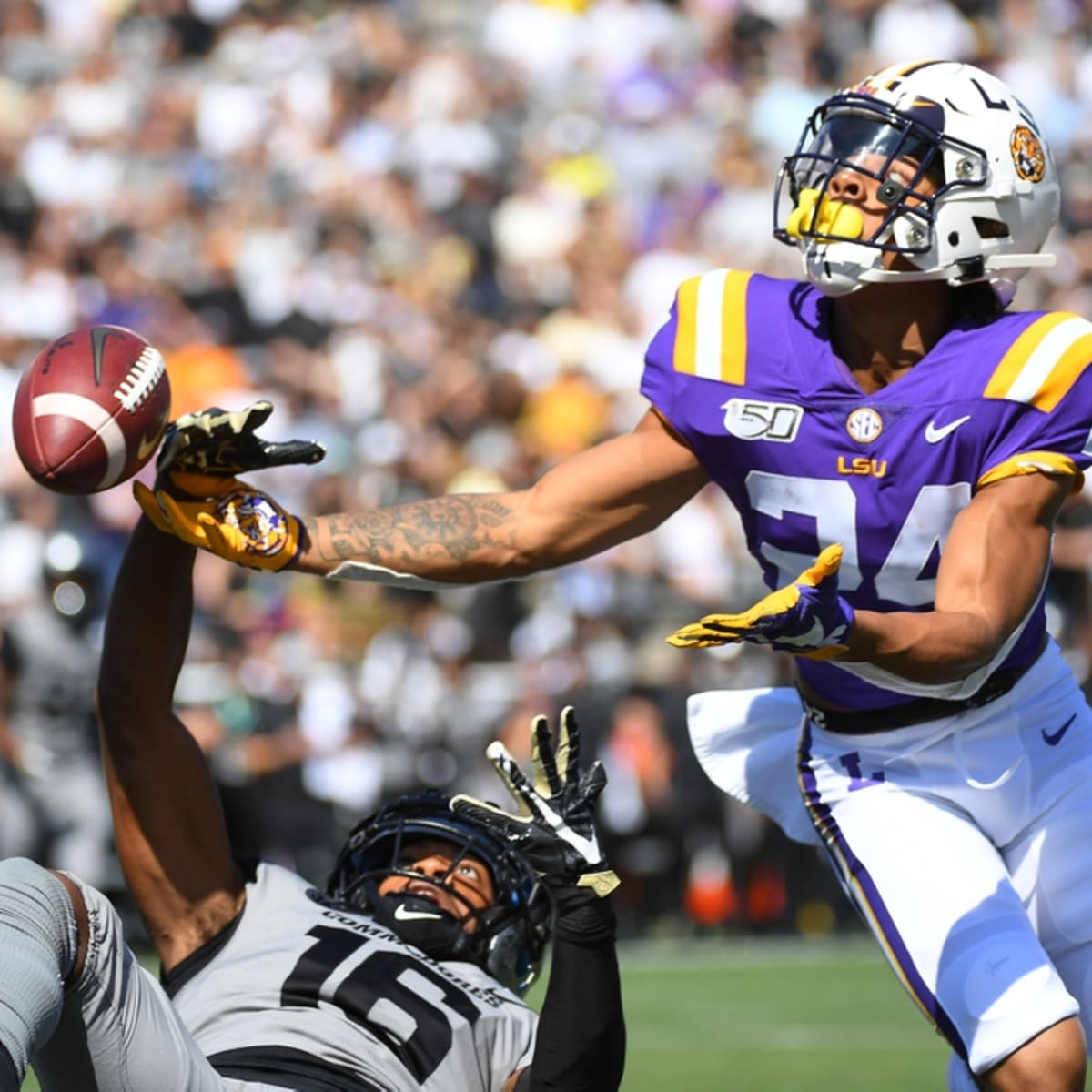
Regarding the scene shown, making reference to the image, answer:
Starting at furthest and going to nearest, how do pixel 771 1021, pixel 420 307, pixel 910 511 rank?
1. pixel 420 307
2. pixel 771 1021
3. pixel 910 511

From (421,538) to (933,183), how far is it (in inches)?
42.9

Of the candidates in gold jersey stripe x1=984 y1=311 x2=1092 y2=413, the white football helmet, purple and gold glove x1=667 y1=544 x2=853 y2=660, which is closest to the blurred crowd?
the white football helmet

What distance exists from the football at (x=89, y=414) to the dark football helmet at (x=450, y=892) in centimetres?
80

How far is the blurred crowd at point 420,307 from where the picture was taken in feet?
27.5

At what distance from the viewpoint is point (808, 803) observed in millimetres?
3535

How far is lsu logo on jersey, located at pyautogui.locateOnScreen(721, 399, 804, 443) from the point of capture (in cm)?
342

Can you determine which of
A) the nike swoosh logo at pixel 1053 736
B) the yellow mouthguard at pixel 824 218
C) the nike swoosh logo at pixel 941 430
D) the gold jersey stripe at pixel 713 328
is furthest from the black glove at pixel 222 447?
the nike swoosh logo at pixel 1053 736

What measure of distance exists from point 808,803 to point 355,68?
9743 millimetres

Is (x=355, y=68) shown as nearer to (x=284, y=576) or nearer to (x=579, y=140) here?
(x=579, y=140)

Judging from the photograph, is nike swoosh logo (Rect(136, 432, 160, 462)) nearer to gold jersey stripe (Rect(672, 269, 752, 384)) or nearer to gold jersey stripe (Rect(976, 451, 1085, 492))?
gold jersey stripe (Rect(672, 269, 752, 384))

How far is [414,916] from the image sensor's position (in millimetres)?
3551

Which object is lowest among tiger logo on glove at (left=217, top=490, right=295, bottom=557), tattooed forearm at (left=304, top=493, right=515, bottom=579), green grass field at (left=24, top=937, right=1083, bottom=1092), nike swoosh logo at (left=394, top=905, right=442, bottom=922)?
green grass field at (left=24, top=937, right=1083, bottom=1092)

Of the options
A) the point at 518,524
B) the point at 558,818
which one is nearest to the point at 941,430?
the point at 518,524

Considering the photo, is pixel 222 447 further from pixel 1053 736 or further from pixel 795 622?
pixel 1053 736
